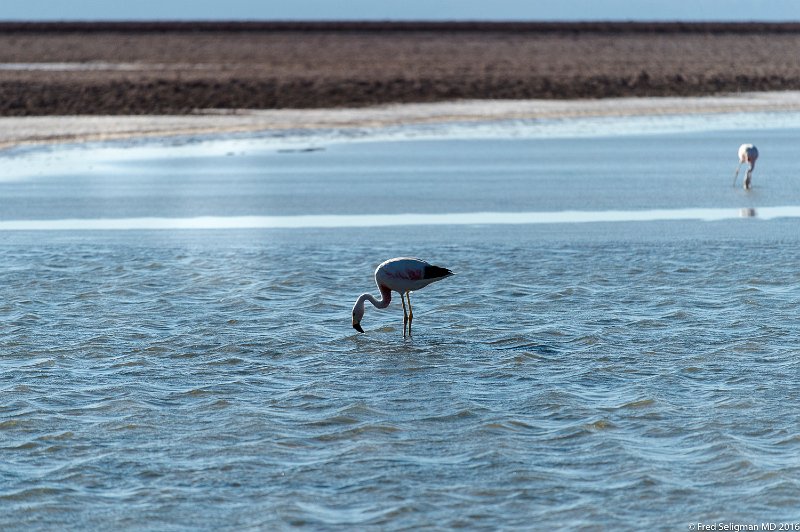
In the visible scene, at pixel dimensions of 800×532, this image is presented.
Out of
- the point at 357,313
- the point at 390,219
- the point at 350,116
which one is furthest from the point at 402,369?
the point at 350,116

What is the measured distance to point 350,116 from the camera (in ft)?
107

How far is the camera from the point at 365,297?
947cm

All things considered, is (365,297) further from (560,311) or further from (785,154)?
(785,154)

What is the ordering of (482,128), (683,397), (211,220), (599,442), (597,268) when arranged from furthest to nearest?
(482,128), (211,220), (597,268), (683,397), (599,442)

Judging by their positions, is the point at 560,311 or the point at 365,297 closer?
the point at 365,297

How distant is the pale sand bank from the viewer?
2850cm

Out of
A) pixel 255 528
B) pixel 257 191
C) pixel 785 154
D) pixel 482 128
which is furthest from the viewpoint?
pixel 482 128

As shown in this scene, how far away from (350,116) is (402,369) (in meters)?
24.4

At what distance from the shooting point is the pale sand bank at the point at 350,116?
28.5 meters

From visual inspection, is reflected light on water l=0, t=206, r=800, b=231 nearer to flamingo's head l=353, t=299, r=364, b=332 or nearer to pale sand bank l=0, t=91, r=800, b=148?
flamingo's head l=353, t=299, r=364, b=332

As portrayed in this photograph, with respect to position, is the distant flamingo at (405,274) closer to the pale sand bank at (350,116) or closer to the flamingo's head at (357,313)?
the flamingo's head at (357,313)

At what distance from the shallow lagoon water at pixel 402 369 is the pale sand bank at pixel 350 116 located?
11.5 metres

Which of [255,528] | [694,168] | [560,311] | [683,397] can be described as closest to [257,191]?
[694,168]

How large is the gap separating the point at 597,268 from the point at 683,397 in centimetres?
436
